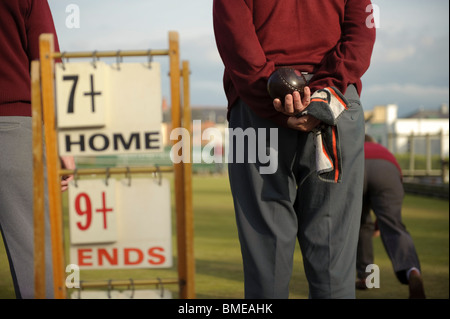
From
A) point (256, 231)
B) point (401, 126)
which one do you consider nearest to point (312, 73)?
point (256, 231)

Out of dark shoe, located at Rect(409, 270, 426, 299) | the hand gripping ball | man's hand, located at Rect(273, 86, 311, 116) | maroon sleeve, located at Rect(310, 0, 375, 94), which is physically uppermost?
maroon sleeve, located at Rect(310, 0, 375, 94)

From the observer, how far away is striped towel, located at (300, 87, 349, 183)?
222 cm

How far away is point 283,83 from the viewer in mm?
2186

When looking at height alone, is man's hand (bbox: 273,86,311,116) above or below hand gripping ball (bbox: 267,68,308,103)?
below

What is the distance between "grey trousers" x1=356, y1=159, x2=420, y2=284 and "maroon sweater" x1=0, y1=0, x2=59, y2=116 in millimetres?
3194

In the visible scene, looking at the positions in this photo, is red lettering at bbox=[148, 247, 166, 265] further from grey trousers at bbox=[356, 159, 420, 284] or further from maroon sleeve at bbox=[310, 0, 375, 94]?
grey trousers at bbox=[356, 159, 420, 284]

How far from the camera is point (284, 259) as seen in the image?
2.33 metres

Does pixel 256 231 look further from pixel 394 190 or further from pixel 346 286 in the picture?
pixel 394 190

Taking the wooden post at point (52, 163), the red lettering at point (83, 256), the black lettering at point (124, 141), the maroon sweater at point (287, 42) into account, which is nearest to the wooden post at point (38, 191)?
the wooden post at point (52, 163)

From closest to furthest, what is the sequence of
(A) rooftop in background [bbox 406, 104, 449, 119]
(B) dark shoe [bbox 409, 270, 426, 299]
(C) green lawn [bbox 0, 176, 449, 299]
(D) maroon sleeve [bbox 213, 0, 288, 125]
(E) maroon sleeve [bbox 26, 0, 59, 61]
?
(D) maroon sleeve [bbox 213, 0, 288, 125] < (E) maroon sleeve [bbox 26, 0, 59, 61] < (B) dark shoe [bbox 409, 270, 426, 299] < (C) green lawn [bbox 0, 176, 449, 299] < (A) rooftop in background [bbox 406, 104, 449, 119]

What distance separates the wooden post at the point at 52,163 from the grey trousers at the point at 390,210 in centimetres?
329

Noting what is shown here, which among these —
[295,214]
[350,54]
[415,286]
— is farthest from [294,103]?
[415,286]

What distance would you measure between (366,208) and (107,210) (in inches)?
146

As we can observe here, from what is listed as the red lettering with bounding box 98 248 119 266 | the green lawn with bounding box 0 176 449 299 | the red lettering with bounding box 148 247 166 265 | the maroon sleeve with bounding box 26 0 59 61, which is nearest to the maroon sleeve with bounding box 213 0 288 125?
the red lettering with bounding box 148 247 166 265
